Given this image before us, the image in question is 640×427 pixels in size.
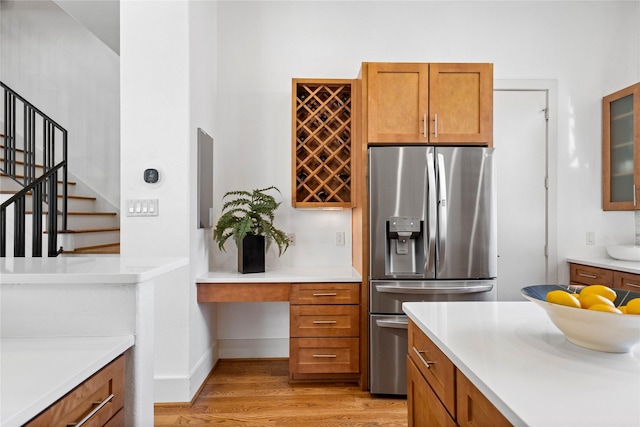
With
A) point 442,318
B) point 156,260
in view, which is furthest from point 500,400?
point 156,260

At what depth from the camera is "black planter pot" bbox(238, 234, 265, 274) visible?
116 inches

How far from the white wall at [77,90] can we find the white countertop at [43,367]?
3.90 metres

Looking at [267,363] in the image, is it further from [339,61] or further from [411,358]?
[339,61]

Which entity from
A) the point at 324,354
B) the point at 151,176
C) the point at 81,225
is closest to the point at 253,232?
the point at 151,176

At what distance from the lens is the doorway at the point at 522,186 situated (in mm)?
3346

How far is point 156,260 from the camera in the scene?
1.49 m

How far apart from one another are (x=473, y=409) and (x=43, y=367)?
3.36 ft

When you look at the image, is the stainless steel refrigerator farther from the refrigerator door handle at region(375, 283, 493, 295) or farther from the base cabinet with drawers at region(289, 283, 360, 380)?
the base cabinet with drawers at region(289, 283, 360, 380)

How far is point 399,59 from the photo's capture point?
11.1 ft

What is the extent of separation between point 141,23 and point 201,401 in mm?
2504

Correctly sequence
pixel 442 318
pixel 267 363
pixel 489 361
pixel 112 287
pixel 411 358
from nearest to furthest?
1. pixel 489 361
2. pixel 112 287
3. pixel 442 318
4. pixel 411 358
5. pixel 267 363

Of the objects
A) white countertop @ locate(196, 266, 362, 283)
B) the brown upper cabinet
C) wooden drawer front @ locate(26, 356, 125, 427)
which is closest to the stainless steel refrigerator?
the brown upper cabinet

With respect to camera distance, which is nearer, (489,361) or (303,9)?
(489,361)

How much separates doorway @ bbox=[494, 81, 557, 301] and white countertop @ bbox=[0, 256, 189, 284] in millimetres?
2848
